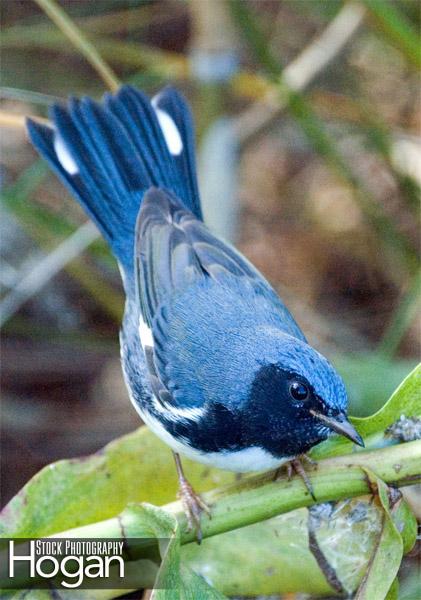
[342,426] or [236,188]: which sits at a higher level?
[236,188]

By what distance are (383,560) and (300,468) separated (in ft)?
0.98

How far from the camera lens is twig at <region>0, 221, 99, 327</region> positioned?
3926mm

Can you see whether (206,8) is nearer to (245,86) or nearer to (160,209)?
(245,86)

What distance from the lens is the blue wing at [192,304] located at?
2512mm

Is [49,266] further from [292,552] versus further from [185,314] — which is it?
[292,552]

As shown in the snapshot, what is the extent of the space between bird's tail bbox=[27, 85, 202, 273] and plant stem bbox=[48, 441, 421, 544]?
1.40 metres

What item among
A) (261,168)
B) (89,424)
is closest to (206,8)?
(261,168)

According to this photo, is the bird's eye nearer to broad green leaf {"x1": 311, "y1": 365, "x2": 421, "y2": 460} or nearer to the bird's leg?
broad green leaf {"x1": 311, "y1": 365, "x2": 421, "y2": 460}

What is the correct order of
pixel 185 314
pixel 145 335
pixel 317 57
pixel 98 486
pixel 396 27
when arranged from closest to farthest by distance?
pixel 98 486, pixel 185 314, pixel 145 335, pixel 396 27, pixel 317 57

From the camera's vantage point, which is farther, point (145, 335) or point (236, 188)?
point (236, 188)

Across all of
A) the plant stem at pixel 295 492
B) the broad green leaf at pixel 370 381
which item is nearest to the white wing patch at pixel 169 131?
the broad green leaf at pixel 370 381

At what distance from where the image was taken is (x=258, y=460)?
7.65ft

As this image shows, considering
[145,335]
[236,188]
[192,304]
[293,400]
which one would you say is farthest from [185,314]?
[236,188]

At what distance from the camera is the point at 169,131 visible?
3432 millimetres
